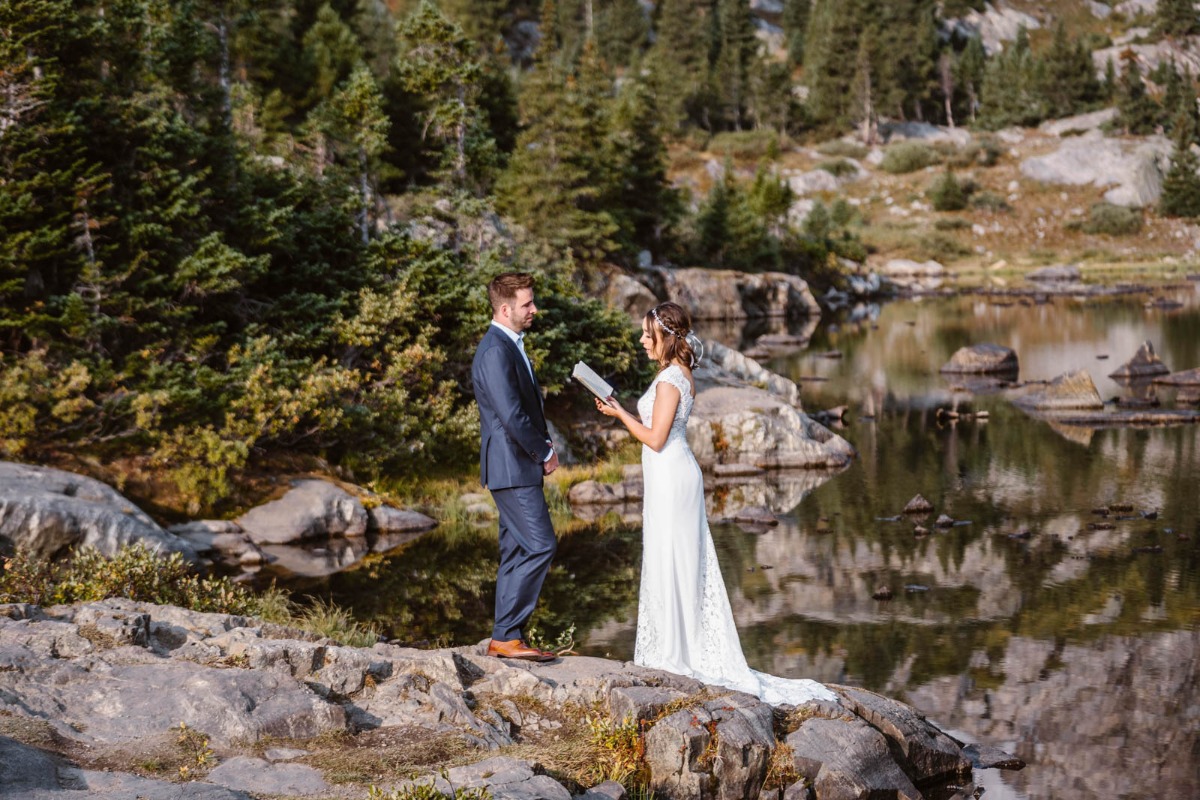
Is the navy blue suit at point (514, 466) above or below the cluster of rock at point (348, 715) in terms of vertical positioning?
above

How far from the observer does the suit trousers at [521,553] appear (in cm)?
967

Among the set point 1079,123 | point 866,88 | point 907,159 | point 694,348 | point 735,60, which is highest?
point 735,60

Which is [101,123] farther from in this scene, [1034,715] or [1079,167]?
[1079,167]

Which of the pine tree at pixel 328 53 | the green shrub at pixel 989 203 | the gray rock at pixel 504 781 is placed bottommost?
the gray rock at pixel 504 781

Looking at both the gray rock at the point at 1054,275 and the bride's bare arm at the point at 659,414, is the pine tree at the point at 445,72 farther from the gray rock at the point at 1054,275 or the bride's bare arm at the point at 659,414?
the gray rock at the point at 1054,275

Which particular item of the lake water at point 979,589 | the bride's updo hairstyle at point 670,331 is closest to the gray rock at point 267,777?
the bride's updo hairstyle at point 670,331

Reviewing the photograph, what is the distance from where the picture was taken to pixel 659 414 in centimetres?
986

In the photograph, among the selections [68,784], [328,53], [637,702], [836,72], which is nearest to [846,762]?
[637,702]

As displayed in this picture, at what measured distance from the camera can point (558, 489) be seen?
918 inches

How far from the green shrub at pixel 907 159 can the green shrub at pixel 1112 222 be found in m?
19.8

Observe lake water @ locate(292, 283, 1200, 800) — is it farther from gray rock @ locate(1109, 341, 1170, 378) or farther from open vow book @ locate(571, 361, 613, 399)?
gray rock @ locate(1109, 341, 1170, 378)

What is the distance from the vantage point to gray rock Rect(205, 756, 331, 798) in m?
6.70

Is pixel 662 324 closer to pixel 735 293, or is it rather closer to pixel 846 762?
pixel 846 762

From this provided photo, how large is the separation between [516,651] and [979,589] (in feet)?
31.6
